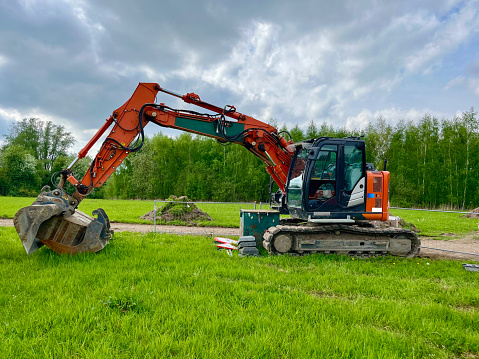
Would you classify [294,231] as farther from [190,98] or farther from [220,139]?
[190,98]

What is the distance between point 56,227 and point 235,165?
3296cm

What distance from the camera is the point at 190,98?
24.5 ft

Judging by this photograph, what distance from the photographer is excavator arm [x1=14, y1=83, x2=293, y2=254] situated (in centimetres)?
591

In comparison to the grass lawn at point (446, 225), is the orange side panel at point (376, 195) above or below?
above

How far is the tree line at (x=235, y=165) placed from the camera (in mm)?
29047

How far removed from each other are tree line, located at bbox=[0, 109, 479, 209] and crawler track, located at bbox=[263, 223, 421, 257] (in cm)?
2525

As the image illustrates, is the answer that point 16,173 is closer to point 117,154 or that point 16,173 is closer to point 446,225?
point 117,154

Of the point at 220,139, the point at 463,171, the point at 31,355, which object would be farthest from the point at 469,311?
the point at 463,171

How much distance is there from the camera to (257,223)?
8164mm

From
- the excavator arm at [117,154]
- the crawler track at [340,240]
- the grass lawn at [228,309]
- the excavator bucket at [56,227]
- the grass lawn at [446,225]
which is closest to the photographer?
the grass lawn at [228,309]

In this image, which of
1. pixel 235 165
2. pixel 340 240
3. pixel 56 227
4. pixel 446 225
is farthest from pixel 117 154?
pixel 235 165

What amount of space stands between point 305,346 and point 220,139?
5766 mm

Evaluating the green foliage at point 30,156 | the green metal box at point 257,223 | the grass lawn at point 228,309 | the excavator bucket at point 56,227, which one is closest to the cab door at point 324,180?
the green metal box at point 257,223

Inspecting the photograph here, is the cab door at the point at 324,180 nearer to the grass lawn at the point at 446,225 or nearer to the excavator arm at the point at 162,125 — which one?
the excavator arm at the point at 162,125
